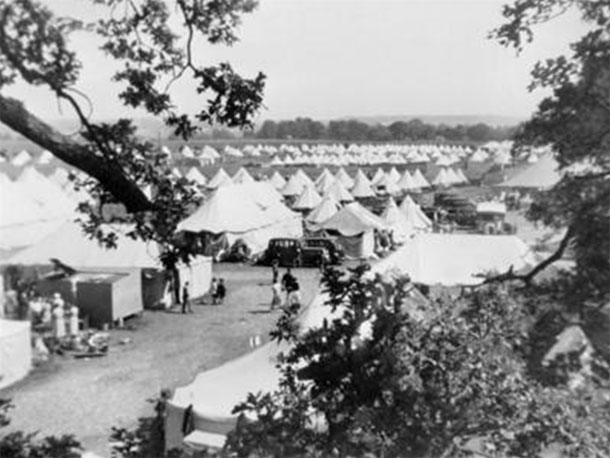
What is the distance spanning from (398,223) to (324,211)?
297 cm

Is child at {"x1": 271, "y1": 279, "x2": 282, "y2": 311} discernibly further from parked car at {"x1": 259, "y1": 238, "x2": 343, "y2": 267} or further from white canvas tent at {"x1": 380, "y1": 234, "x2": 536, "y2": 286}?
parked car at {"x1": 259, "y1": 238, "x2": 343, "y2": 267}

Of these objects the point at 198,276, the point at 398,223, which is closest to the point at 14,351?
the point at 198,276

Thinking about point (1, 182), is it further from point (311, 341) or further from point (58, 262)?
point (311, 341)

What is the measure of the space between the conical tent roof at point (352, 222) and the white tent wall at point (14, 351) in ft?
47.3

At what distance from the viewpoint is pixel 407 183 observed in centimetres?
4478

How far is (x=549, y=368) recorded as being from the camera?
20.9 ft

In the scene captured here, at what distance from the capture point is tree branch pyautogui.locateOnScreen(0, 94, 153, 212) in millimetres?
5035

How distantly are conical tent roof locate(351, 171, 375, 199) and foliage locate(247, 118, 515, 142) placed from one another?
8865 centimetres

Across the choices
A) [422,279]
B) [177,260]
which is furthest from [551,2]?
[422,279]

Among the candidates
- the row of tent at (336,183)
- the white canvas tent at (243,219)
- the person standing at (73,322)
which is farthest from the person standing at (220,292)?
the row of tent at (336,183)

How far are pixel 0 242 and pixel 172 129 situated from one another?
52.3 feet

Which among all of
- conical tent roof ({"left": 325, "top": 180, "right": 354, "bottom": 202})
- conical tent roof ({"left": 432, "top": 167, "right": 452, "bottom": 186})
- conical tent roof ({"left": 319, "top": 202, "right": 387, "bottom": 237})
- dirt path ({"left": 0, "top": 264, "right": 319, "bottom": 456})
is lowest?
dirt path ({"left": 0, "top": 264, "right": 319, "bottom": 456})

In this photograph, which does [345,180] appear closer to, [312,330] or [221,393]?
[221,393]

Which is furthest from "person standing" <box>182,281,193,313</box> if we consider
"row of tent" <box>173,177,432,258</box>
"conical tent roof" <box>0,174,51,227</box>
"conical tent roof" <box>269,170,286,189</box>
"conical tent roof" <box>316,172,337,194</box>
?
"conical tent roof" <box>269,170,286,189</box>
